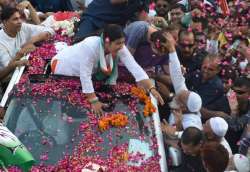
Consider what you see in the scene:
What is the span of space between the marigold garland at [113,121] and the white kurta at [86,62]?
373 mm

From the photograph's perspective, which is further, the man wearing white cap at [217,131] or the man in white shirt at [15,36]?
the man in white shirt at [15,36]

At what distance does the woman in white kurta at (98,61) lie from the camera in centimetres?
555

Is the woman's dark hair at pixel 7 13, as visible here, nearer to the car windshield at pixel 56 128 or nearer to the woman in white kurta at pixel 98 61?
the woman in white kurta at pixel 98 61

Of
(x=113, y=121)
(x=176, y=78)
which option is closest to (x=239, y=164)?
(x=113, y=121)

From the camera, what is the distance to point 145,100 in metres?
5.55

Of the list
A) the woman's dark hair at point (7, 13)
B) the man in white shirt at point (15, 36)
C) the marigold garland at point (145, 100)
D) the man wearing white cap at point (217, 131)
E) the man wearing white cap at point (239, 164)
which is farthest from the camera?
the woman's dark hair at point (7, 13)

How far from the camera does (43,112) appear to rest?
17.4ft

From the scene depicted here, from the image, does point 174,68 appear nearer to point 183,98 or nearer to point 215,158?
point 183,98

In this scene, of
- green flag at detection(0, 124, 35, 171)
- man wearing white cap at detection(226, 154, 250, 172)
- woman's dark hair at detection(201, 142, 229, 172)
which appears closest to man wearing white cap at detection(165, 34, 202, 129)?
man wearing white cap at detection(226, 154, 250, 172)

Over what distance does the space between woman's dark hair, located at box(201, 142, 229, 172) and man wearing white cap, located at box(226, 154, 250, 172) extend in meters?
0.35

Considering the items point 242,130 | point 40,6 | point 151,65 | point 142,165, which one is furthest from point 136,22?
point 40,6

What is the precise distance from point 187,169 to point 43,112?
A: 1.38 meters

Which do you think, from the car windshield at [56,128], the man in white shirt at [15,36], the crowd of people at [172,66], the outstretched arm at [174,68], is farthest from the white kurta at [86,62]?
the man in white shirt at [15,36]

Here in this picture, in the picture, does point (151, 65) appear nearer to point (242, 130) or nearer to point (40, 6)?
point (242, 130)
